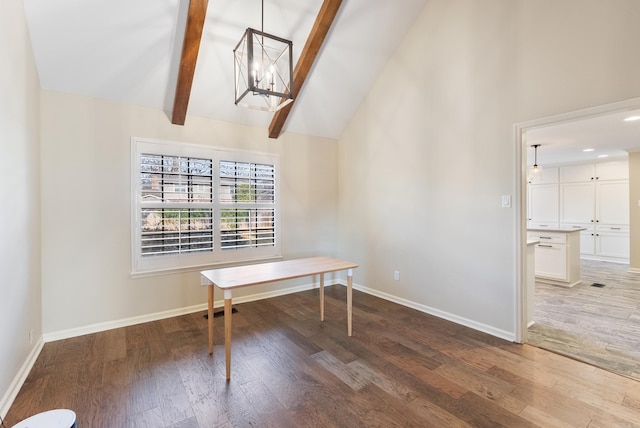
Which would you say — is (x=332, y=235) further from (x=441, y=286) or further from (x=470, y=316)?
(x=470, y=316)

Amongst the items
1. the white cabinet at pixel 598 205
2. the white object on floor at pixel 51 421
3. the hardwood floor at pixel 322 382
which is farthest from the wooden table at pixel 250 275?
the white cabinet at pixel 598 205

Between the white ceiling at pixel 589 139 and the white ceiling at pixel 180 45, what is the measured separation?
2.15 m

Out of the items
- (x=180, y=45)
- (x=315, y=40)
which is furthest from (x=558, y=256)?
(x=180, y=45)

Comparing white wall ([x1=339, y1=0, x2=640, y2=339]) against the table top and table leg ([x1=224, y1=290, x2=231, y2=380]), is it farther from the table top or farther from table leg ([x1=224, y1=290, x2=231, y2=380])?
table leg ([x1=224, y1=290, x2=231, y2=380])

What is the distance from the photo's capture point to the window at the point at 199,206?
11.0 feet

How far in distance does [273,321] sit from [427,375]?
1749 millimetres

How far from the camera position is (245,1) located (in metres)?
2.82

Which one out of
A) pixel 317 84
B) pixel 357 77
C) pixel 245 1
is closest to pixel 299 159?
pixel 317 84

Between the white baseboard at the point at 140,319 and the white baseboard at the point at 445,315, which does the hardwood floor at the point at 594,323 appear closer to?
the white baseboard at the point at 445,315

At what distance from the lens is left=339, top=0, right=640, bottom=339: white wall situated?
2.37m

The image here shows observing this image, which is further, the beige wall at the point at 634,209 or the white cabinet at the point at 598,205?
the white cabinet at the point at 598,205

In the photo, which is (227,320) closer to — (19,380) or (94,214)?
(19,380)

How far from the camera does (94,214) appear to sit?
3078mm

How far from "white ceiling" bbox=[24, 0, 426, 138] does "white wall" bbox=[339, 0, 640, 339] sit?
0.47 metres
